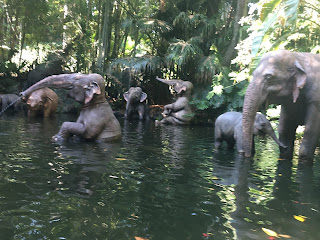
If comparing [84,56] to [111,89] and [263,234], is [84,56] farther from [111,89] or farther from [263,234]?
[263,234]

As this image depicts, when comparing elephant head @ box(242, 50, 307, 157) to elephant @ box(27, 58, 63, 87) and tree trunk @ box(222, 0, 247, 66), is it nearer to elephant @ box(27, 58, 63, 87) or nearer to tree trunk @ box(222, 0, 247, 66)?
tree trunk @ box(222, 0, 247, 66)

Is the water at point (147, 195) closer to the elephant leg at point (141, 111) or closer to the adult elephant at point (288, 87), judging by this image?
the adult elephant at point (288, 87)

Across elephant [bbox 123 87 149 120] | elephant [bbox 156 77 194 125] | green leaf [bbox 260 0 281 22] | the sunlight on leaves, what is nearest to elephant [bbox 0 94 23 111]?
elephant [bbox 123 87 149 120]

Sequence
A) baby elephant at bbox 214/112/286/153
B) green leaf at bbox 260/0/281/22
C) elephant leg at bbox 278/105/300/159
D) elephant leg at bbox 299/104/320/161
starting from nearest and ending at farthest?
elephant leg at bbox 299/104/320/161
elephant leg at bbox 278/105/300/159
baby elephant at bbox 214/112/286/153
green leaf at bbox 260/0/281/22

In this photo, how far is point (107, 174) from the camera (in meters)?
4.82

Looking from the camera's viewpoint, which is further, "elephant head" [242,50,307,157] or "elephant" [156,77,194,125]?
"elephant" [156,77,194,125]

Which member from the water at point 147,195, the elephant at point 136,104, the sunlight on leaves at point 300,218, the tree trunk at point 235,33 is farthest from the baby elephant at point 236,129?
the tree trunk at point 235,33

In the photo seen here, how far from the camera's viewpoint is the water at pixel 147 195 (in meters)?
3.04

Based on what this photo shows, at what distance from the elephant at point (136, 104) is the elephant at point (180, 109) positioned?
3.48 ft

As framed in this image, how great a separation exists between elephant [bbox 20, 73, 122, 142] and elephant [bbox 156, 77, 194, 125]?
7.44 meters

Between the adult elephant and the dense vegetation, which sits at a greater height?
the dense vegetation

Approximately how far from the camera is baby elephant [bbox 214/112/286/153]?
7082 mm

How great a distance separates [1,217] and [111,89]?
688 inches

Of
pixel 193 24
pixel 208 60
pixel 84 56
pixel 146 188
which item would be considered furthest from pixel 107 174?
pixel 84 56
